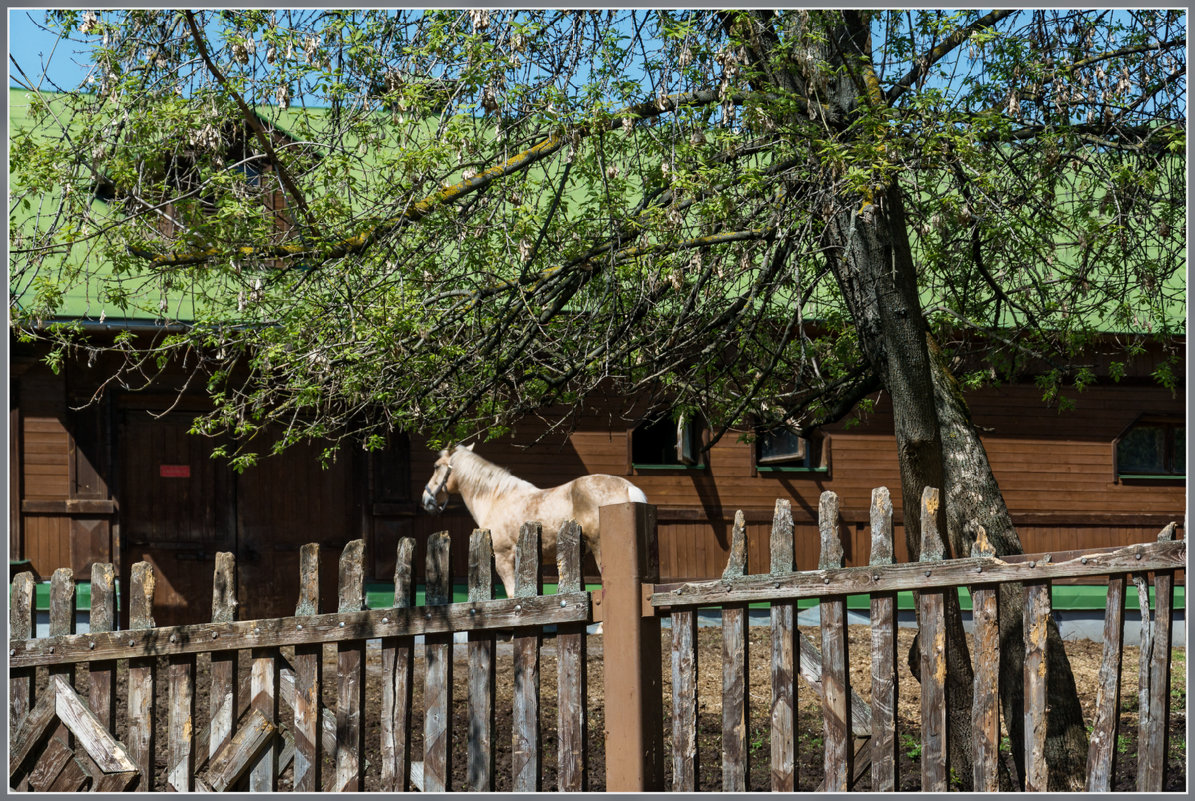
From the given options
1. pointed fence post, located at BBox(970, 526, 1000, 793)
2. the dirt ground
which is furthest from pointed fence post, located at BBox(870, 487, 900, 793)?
the dirt ground

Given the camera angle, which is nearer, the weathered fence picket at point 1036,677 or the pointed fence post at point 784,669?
the weathered fence picket at point 1036,677

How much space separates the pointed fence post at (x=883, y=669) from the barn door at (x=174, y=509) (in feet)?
34.9

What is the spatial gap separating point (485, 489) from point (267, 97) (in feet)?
19.7

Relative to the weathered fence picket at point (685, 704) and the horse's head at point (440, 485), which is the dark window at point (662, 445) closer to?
the horse's head at point (440, 485)

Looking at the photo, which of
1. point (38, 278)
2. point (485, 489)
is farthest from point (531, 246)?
point (485, 489)

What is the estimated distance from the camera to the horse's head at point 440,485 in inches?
466

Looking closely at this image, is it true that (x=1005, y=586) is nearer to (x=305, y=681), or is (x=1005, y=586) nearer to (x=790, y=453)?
(x=305, y=681)

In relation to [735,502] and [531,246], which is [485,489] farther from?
[531,246]

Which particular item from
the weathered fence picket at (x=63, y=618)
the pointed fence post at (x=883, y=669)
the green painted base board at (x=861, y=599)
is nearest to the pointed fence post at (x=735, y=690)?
the pointed fence post at (x=883, y=669)

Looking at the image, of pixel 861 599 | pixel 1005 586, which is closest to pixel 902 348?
pixel 1005 586

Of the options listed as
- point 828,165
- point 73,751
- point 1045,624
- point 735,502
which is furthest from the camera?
point 735,502

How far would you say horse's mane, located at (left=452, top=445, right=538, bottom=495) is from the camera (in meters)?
11.6

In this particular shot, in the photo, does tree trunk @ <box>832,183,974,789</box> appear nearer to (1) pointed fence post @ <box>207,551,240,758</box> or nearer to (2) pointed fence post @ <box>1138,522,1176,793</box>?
(2) pointed fence post @ <box>1138,522,1176,793</box>

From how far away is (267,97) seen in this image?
6293 millimetres
